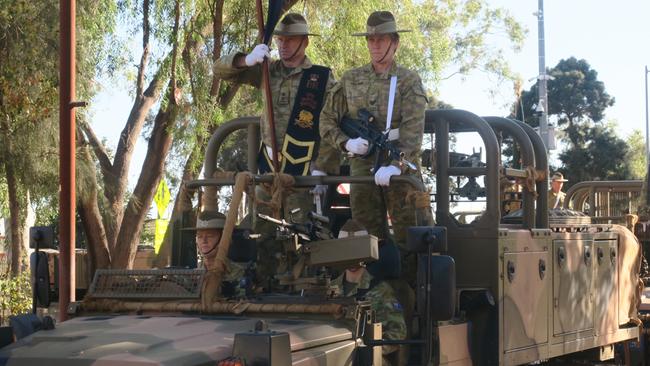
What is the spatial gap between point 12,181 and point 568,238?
934 cm

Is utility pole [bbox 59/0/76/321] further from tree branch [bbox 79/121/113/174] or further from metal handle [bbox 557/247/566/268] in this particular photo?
tree branch [bbox 79/121/113/174]

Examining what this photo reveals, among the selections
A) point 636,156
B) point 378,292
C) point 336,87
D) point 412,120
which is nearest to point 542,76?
point 336,87

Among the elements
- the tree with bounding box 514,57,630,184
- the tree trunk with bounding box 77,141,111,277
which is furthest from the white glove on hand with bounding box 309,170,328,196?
A: the tree with bounding box 514,57,630,184

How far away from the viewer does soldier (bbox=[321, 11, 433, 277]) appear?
8203mm

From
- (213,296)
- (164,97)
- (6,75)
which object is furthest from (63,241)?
(164,97)

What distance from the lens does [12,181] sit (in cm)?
1662

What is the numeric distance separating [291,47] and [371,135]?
1.12 m

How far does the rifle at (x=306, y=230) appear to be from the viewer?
7.39 meters

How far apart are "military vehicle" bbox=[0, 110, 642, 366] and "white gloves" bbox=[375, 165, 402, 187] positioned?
0.13 ft

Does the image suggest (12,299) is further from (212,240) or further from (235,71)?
(212,240)

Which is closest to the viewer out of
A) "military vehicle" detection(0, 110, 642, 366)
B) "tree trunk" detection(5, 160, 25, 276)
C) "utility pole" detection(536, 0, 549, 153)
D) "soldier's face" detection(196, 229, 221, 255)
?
"military vehicle" detection(0, 110, 642, 366)

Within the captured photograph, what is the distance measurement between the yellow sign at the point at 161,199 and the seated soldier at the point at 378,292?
42.2ft

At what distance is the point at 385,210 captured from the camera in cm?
841

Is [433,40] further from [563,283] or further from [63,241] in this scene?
[563,283]
